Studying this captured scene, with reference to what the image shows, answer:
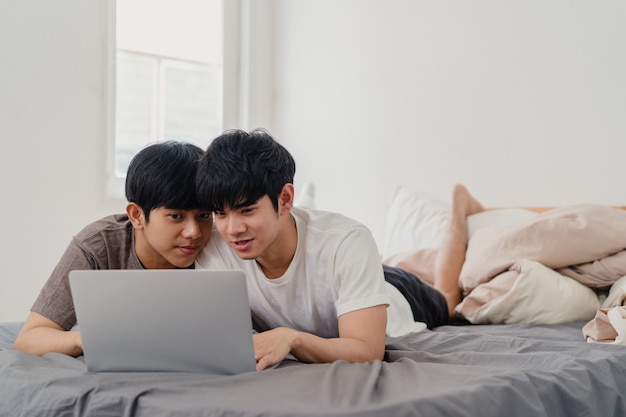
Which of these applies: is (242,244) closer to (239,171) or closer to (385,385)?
(239,171)

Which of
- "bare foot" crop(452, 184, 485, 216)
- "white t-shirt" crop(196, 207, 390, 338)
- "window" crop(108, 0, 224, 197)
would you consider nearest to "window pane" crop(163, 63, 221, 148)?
"window" crop(108, 0, 224, 197)

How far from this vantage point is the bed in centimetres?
100

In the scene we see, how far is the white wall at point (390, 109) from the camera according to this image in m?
2.41

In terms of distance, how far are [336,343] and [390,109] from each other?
6.45 ft

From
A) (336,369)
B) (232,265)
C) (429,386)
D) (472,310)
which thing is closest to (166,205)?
(232,265)

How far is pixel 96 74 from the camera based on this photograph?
304 cm

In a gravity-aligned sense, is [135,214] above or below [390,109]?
below

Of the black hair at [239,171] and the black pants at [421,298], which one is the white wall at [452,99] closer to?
the black pants at [421,298]

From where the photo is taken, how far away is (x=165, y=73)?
3.38m

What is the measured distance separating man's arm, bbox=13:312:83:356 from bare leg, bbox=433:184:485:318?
1.11 m

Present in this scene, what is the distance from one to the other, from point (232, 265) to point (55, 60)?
1.82 m

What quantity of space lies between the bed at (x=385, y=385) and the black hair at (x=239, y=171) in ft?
1.05

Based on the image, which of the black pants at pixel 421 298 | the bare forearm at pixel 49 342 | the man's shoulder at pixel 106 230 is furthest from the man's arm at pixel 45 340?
the black pants at pixel 421 298

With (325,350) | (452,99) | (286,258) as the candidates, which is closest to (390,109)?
(452,99)
